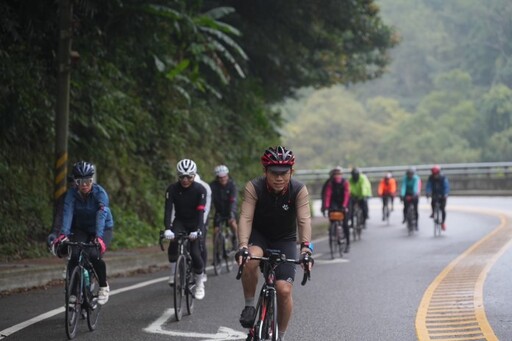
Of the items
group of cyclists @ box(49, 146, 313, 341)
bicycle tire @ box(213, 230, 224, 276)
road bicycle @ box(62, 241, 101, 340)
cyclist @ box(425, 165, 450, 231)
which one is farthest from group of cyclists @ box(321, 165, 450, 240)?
road bicycle @ box(62, 241, 101, 340)

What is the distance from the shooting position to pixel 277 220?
24.8 ft

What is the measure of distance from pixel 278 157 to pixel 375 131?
190ft

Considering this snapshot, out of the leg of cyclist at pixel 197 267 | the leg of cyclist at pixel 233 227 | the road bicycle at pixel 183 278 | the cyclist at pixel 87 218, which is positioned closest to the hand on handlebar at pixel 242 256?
the cyclist at pixel 87 218

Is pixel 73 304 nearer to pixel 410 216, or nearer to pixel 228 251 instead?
pixel 228 251

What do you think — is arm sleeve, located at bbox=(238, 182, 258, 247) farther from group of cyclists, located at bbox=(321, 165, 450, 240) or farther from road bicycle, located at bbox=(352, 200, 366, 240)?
road bicycle, located at bbox=(352, 200, 366, 240)

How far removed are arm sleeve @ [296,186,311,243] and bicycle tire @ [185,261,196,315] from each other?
338 cm

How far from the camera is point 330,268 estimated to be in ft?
51.9

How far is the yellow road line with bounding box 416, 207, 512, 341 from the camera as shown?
8.86m

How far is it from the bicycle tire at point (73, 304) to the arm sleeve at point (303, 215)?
2.75 metres

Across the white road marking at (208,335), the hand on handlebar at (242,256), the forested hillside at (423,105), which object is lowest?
the white road marking at (208,335)

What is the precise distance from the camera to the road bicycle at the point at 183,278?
10.1 metres

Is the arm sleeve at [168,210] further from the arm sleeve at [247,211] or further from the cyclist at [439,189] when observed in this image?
the cyclist at [439,189]

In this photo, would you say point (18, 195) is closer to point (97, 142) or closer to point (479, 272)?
point (97, 142)

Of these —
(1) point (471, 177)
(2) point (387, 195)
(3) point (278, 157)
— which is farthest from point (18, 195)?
(1) point (471, 177)
